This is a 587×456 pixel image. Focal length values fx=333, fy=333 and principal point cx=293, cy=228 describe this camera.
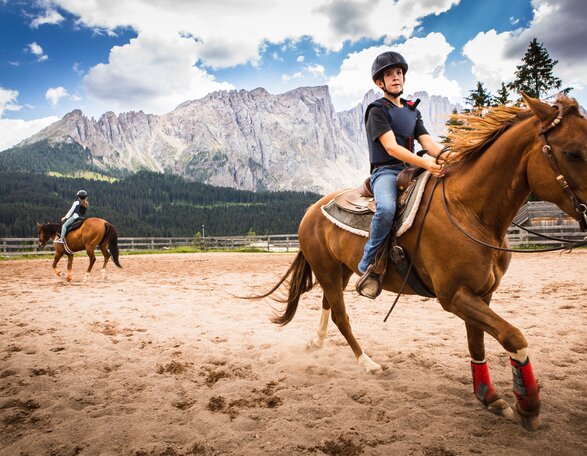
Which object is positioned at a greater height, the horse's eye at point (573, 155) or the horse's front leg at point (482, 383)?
the horse's eye at point (573, 155)

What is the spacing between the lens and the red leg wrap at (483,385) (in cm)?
301

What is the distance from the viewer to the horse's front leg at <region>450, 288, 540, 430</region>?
248 centimetres

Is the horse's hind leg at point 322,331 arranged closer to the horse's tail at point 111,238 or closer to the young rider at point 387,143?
the young rider at point 387,143

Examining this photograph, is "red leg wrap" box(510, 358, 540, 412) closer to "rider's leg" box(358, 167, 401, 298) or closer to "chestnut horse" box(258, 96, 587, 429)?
"chestnut horse" box(258, 96, 587, 429)

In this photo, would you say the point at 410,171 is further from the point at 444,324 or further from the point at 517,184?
the point at 444,324

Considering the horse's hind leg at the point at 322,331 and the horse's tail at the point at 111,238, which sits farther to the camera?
the horse's tail at the point at 111,238

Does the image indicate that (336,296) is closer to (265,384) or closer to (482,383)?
(265,384)

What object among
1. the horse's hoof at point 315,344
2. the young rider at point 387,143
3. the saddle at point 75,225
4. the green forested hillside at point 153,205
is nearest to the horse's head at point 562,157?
A: the young rider at point 387,143

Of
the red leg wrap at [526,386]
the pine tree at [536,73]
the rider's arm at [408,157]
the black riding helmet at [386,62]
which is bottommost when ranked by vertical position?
the red leg wrap at [526,386]

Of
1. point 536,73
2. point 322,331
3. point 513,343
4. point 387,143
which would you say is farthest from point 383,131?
point 536,73

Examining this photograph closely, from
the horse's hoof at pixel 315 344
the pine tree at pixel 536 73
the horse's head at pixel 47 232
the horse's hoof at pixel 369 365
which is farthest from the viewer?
the pine tree at pixel 536 73

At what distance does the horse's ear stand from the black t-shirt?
3.78 feet

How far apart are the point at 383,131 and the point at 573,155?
151 centimetres

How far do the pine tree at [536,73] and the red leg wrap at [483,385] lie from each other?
27878 mm
